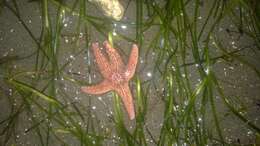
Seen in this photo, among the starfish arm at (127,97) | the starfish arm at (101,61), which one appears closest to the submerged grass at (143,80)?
the starfish arm at (127,97)

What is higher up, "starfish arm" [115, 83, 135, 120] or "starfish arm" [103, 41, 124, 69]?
"starfish arm" [103, 41, 124, 69]

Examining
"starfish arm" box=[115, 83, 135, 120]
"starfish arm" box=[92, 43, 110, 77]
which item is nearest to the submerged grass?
"starfish arm" box=[115, 83, 135, 120]

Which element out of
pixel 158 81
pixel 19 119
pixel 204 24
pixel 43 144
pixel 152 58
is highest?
pixel 204 24

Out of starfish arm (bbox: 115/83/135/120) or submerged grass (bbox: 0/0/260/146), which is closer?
starfish arm (bbox: 115/83/135/120)

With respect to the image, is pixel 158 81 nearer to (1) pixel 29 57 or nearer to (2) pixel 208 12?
(2) pixel 208 12

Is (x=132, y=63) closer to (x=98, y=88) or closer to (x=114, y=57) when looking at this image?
(x=114, y=57)

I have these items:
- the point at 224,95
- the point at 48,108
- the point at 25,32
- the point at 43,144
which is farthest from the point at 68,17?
the point at 224,95

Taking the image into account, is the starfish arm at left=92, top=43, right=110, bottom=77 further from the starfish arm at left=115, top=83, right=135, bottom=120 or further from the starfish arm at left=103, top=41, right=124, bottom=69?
the starfish arm at left=115, top=83, right=135, bottom=120
